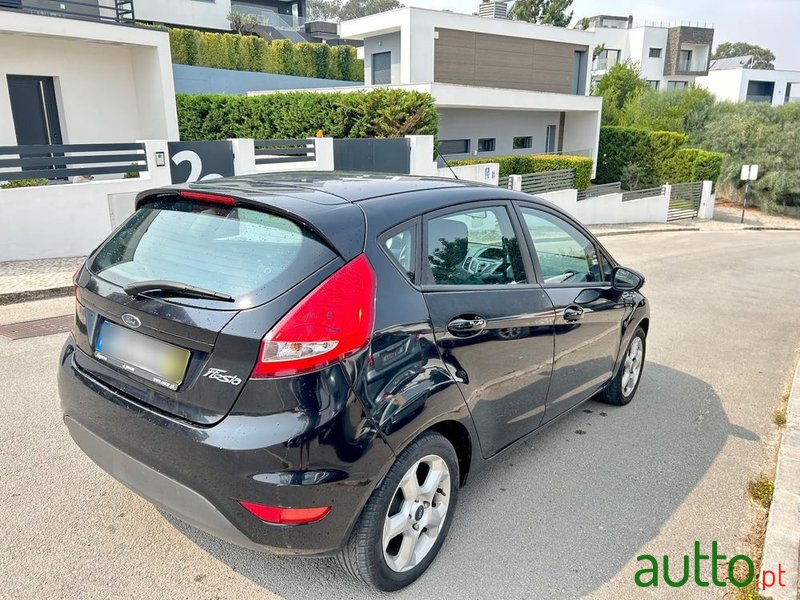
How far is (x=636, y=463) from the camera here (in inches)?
152

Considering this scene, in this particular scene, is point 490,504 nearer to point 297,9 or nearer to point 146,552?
point 146,552

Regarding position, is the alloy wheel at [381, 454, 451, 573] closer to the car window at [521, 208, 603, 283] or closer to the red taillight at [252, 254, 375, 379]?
the red taillight at [252, 254, 375, 379]

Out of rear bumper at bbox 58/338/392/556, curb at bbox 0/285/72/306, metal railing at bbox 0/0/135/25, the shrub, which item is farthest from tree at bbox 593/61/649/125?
rear bumper at bbox 58/338/392/556

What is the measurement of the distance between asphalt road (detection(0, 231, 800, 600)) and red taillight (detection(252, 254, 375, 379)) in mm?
1097

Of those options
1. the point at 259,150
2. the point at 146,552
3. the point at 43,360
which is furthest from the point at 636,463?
the point at 259,150

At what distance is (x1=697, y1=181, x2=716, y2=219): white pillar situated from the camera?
2806cm

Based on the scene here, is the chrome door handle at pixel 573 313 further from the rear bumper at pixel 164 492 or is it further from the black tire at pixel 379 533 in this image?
the rear bumper at pixel 164 492

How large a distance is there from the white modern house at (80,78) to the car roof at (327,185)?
12622mm

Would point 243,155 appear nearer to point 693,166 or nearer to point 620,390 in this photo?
point 620,390

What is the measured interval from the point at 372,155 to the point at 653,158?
22.0m

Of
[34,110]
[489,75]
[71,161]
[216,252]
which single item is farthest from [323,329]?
[489,75]

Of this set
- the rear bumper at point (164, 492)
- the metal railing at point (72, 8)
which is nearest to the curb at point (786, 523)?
the rear bumper at point (164, 492)

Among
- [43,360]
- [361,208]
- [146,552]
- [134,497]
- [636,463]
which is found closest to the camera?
[361,208]

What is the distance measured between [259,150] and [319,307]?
1108 centimetres
